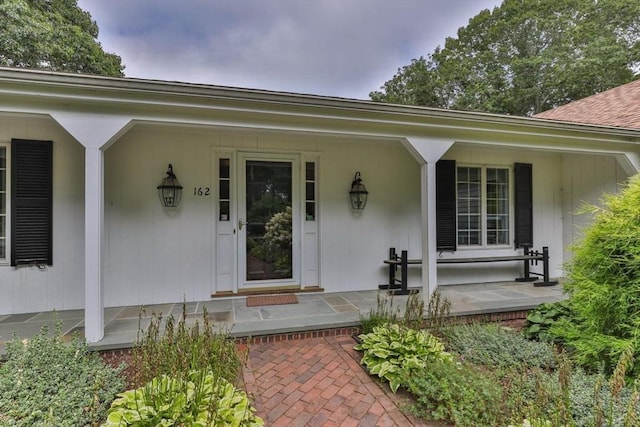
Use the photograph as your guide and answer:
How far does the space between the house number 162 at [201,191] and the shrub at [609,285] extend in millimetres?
4137

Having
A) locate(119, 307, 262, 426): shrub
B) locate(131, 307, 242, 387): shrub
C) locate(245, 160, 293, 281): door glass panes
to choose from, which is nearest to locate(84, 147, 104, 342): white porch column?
locate(131, 307, 242, 387): shrub

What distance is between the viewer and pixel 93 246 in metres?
2.79

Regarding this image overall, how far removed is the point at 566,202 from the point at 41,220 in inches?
311

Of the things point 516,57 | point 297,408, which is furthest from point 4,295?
point 516,57

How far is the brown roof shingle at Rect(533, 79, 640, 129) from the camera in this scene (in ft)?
18.1

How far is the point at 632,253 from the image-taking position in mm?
2412

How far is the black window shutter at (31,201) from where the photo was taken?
140 inches

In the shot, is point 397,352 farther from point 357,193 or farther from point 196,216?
point 196,216

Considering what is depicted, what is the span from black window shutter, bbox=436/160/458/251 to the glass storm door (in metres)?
2.31

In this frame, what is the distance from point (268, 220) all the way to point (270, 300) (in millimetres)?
1111

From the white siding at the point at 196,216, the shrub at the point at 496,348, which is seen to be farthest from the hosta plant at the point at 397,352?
the white siding at the point at 196,216

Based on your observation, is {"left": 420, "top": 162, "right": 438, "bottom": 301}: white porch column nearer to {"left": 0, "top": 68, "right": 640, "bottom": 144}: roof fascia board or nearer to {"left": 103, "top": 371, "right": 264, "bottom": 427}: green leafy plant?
{"left": 0, "top": 68, "right": 640, "bottom": 144}: roof fascia board

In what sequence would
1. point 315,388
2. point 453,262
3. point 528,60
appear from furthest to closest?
point 528,60 → point 453,262 → point 315,388

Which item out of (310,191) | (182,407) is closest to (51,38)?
(310,191)
